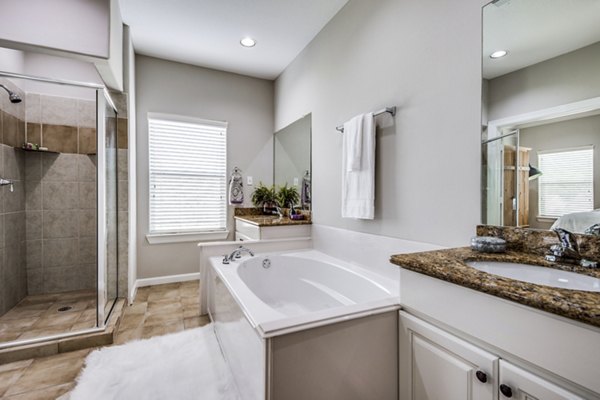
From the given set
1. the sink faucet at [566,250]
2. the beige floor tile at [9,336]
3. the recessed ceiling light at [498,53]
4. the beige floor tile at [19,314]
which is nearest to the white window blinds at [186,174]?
the beige floor tile at [19,314]

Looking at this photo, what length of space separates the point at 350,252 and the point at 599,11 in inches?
71.1

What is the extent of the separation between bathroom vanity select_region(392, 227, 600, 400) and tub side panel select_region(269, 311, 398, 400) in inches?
2.7

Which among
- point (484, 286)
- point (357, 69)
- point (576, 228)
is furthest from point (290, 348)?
point (357, 69)

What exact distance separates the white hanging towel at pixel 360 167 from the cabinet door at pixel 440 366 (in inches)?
36.4

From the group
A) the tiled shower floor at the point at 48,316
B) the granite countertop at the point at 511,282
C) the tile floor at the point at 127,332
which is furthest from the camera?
the tiled shower floor at the point at 48,316

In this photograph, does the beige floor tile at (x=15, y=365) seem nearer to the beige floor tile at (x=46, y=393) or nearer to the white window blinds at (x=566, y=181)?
the beige floor tile at (x=46, y=393)

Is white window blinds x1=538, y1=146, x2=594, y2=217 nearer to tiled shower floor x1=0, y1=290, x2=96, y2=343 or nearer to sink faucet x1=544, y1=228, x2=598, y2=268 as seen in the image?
sink faucet x1=544, y1=228, x2=598, y2=268

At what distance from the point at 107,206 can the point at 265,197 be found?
1683 millimetres

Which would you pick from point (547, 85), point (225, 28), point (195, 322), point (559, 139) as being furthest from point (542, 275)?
point (225, 28)

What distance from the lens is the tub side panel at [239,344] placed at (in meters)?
1.12

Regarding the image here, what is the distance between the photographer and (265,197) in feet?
11.7

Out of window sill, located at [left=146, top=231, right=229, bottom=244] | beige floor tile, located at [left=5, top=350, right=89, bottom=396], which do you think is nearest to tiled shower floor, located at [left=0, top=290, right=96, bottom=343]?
beige floor tile, located at [left=5, top=350, right=89, bottom=396]

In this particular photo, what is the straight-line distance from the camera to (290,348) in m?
1.09

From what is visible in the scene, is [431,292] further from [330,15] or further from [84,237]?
[84,237]
